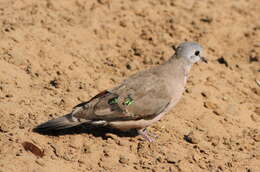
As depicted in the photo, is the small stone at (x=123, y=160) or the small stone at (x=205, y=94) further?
the small stone at (x=205, y=94)

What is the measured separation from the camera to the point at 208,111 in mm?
8109

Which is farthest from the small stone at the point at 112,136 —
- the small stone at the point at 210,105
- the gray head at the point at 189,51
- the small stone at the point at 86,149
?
the small stone at the point at 210,105

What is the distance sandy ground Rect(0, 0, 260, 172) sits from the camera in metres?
6.68

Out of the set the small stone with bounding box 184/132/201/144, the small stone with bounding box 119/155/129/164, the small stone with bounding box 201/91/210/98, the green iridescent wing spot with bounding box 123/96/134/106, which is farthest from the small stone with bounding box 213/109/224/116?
the small stone with bounding box 119/155/129/164

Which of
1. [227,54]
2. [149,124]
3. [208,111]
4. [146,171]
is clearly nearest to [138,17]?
[227,54]

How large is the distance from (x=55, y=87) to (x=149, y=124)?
1542mm

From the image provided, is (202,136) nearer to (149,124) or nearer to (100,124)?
(149,124)

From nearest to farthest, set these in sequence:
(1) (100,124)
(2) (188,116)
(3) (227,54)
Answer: (1) (100,124), (2) (188,116), (3) (227,54)

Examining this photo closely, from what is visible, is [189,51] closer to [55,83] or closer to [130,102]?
[130,102]

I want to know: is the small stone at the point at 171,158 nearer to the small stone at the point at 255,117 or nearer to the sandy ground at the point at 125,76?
the sandy ground at the point at 125,76

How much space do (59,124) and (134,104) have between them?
101cm

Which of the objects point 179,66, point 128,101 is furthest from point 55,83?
point 179,66

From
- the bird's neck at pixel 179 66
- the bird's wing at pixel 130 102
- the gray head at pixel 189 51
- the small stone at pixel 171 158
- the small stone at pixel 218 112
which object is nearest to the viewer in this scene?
the small stone at pixel 171 158

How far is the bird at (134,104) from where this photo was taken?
6.82 meters
